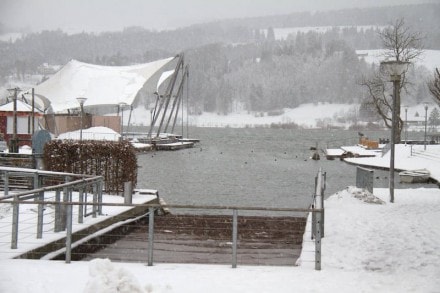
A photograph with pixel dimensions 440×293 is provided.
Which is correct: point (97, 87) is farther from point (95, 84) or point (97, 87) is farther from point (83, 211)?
point (83, 211)

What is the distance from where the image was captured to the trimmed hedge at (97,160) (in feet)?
49.0

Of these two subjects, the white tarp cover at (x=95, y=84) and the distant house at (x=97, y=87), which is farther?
the white tarp cover at (x=95, y=84)

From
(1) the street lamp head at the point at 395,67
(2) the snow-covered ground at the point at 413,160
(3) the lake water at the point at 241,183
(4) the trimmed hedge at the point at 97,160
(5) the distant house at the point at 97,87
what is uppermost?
(5) the distant house at the point at 97,87

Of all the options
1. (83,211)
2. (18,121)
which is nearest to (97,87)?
(18,121)

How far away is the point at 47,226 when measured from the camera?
984 centimetres

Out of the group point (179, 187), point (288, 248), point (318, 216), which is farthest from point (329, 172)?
point (318, 216)

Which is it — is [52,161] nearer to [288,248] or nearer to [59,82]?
[288,248]

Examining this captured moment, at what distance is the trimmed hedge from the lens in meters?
14.9

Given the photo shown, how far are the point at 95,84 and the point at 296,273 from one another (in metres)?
60.4

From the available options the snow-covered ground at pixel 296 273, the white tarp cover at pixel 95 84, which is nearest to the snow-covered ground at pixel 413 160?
the snow-covered ground at pixel 296 273

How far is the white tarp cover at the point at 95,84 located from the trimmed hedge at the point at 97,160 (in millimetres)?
44898

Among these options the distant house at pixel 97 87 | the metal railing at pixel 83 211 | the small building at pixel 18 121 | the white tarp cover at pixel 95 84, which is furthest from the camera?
the white tarp cover at pixel 95 84

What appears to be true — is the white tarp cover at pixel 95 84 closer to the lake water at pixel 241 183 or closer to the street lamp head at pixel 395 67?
the lake water at pixel 241 183

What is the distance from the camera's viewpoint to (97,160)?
15023 mm
